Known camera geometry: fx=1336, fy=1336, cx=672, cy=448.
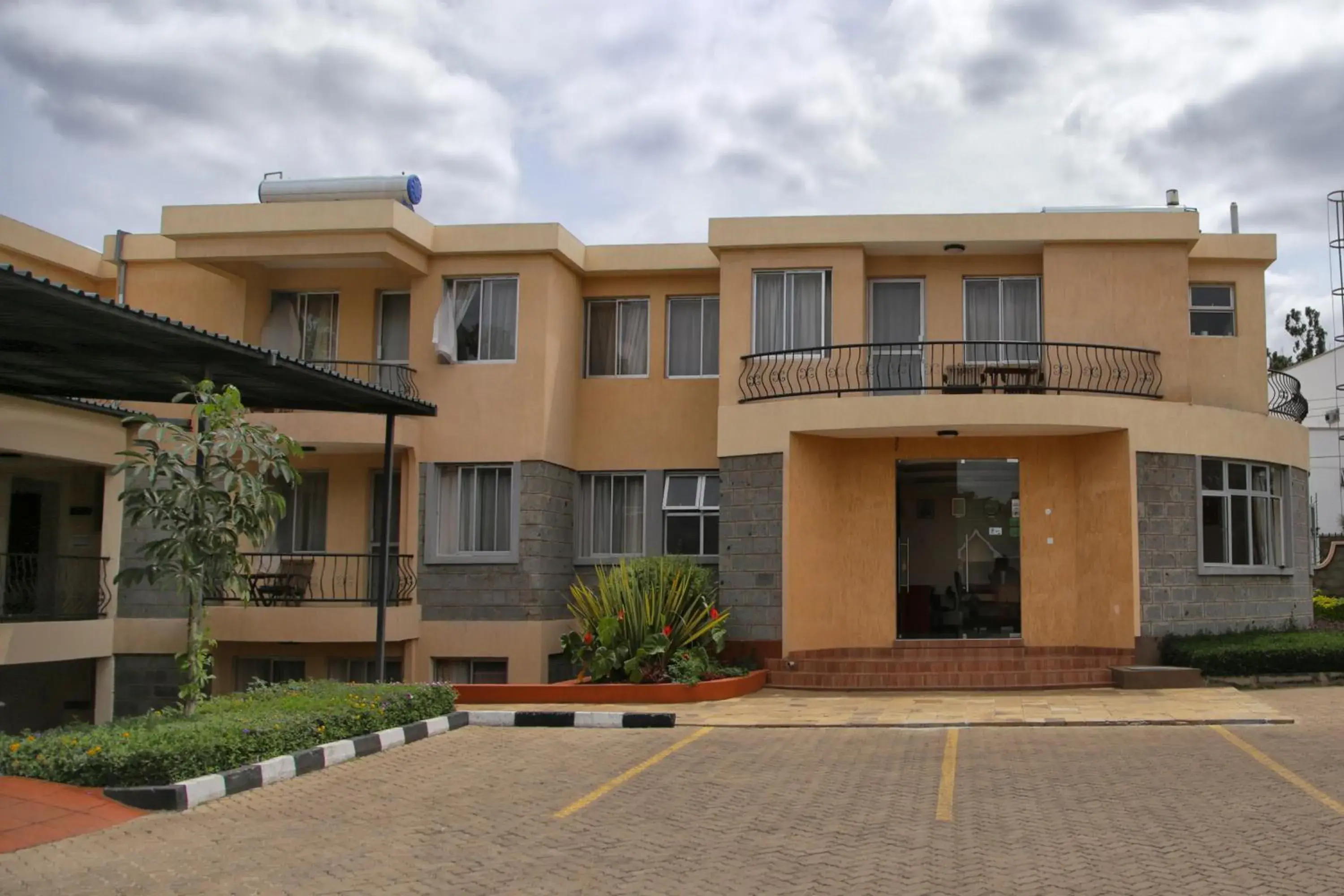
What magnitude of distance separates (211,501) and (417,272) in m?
9.33

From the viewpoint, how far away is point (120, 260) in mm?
20844

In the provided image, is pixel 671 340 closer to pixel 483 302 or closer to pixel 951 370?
pixel 483 302

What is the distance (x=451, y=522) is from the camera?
19938 mm

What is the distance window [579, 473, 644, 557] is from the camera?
20.9 m

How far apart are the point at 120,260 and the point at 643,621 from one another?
10.7 metres

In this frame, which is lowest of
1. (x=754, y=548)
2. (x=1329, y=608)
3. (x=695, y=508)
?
(x=1329, y=608)

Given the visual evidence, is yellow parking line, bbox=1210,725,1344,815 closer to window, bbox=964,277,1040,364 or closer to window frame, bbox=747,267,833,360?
window, bbox=964,277,1040,364

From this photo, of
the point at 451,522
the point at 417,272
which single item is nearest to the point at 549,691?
the point at 451,522

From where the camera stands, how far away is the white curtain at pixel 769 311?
19422 mm

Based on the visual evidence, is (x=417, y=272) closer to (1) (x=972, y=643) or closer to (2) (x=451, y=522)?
(2) (x=451, y=522)

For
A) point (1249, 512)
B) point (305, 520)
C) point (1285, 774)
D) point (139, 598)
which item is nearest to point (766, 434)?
point (1249, 512)

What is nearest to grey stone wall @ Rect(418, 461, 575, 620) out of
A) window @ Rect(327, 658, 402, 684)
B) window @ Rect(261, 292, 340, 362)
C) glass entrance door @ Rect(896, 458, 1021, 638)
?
window @ Rect(327, 658, 402, 684)

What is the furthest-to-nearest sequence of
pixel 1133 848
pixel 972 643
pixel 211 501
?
pixel 972 643
pixel 211 501
pixel 1133 848

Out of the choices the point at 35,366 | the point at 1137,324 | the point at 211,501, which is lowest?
the point at 211,501
